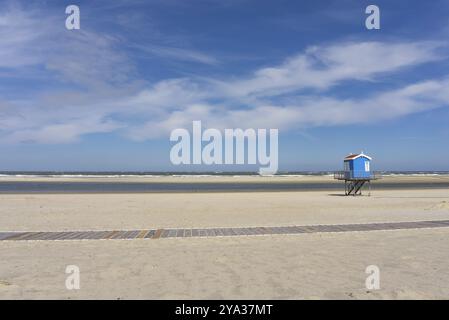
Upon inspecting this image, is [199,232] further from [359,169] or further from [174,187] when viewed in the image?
[174,187]

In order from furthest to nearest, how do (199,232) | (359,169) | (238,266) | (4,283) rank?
1. (359,169)
2. (199,232)
3. (238,266)
4. (4,283)

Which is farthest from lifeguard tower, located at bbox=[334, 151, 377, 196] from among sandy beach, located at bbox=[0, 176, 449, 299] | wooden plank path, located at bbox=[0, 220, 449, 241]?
sandy beach, located at bbox=[0, 176, 449, 299]

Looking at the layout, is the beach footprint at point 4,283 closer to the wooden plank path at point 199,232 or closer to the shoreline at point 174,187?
the wooden plank path at point 199,232

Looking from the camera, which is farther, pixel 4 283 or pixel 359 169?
pixel 359 169

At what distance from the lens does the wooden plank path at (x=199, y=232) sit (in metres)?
11.3

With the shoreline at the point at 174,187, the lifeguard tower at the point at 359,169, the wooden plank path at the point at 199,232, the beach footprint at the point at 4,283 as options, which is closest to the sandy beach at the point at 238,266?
the beach footprint at the point at 4,283

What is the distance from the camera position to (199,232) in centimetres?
1212

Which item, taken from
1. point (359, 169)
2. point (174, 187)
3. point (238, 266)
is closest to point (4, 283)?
point (238, 266)

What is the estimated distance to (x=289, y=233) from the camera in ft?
38.7
